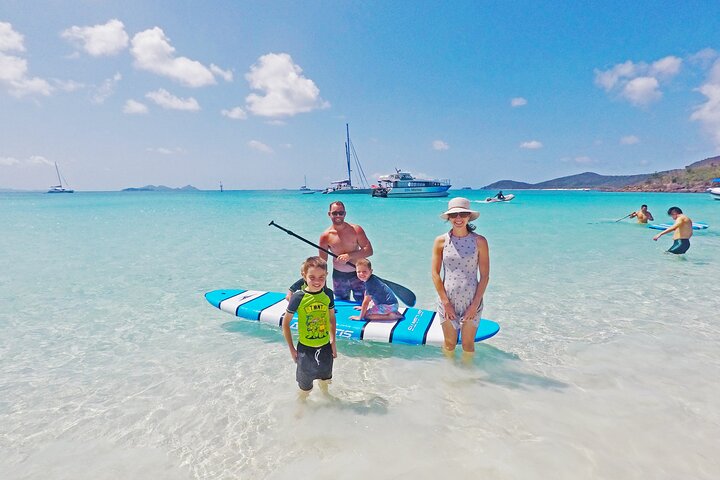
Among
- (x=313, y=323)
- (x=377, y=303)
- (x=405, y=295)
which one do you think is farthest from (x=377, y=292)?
(x=313, y=323)

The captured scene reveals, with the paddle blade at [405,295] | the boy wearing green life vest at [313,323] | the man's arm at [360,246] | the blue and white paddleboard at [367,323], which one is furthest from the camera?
the paddle blade at [405,295]

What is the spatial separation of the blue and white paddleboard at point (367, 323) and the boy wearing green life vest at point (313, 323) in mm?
1790

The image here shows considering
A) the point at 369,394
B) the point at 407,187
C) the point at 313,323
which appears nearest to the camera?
the point at 313,323

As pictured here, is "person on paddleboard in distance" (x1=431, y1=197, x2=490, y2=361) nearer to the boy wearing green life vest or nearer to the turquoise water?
the turquoise water

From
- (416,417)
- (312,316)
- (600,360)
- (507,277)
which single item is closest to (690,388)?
(600,360)

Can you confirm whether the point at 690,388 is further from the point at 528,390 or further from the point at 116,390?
the point at 116,390

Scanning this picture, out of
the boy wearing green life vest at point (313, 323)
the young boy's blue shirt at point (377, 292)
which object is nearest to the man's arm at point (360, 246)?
the young boy's blue shirt at point (377, 292)

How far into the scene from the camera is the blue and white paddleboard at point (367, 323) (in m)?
5.52

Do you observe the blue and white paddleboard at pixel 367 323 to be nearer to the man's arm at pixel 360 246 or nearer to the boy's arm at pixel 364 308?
the boy's arm at pixel 364 308

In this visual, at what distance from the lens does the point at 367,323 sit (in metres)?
5.96

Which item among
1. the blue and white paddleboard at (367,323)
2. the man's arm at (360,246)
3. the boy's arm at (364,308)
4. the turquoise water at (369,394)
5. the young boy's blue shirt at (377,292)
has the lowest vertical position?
the turquoise water at (369,394)

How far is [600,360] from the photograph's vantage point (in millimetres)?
5422

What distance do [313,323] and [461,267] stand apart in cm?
188

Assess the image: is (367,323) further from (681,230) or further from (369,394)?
(681,230)
